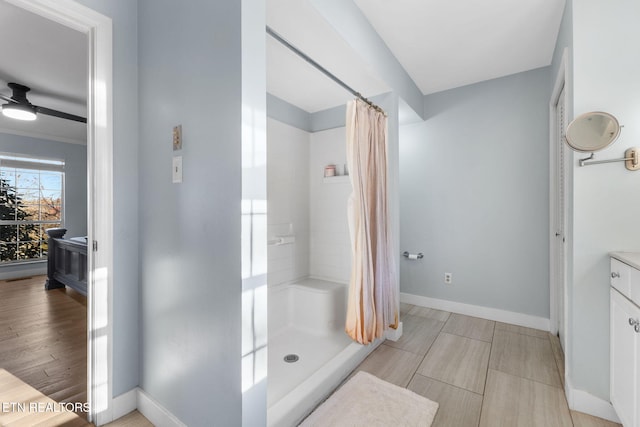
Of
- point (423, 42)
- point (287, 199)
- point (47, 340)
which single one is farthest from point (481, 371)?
point (47, 340)

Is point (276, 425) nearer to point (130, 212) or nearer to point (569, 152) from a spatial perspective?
point (130, 212)

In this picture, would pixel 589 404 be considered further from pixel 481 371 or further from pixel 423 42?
pixel 423 42

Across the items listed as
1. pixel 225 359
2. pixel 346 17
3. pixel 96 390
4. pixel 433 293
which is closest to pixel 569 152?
pixel 346 17

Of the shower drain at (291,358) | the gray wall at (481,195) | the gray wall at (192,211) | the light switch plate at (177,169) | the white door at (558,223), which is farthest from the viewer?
the gray wall at (481,195)

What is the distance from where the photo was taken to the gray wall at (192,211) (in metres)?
1.13

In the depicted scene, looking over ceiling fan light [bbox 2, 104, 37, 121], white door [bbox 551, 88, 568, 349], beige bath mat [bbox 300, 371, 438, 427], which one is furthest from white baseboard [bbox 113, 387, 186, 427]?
ceiling fan light [bbox 2, 104, 37, 121]

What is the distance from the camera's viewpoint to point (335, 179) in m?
3.00

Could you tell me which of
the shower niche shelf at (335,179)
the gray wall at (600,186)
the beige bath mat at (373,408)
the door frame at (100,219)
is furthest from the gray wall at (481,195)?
the door frame at (100,219)

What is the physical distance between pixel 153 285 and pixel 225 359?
25.2 inches

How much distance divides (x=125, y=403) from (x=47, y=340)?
1.55m

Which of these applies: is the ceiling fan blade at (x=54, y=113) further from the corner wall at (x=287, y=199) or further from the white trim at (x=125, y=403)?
the white trim at (x=125, y=403)

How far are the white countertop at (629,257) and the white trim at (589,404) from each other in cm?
80

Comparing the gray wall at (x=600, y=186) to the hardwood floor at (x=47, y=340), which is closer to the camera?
the gray wall at (x=600, y=186)

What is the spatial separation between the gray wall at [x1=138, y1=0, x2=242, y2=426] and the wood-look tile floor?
4.02ft
